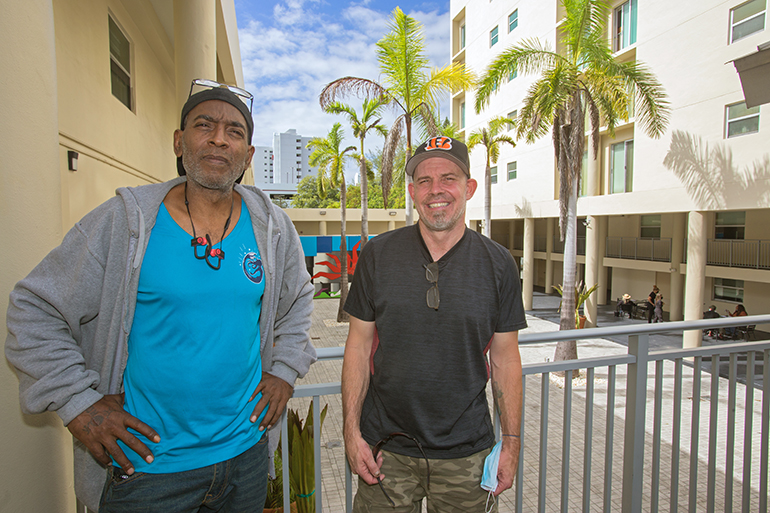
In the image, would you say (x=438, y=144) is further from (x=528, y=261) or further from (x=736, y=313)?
(x=528, y=261)

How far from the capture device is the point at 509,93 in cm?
2433

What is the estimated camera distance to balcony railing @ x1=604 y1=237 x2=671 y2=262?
20750 millimetres

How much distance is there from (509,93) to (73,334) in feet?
85.6

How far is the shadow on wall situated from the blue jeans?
15866mm

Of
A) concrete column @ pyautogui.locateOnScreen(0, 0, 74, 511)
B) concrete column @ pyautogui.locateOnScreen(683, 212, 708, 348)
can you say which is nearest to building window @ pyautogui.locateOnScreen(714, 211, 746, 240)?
concrete column @ pyautogui.locateOnScreen(683, 212, 708, 348)

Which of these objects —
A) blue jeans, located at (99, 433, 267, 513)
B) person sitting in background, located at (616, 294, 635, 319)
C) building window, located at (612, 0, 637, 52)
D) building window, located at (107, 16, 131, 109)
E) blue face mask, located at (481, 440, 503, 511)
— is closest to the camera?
blue jeans, located at (99, 433, 267, 513)

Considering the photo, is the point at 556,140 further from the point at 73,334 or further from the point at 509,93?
the point at 73,334

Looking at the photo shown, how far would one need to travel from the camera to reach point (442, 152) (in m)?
2.05

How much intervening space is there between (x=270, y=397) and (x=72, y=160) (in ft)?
15.9

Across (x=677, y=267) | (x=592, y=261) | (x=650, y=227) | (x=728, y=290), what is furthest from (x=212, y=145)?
(x=650, y=227)

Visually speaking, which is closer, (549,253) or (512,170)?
(512,170)

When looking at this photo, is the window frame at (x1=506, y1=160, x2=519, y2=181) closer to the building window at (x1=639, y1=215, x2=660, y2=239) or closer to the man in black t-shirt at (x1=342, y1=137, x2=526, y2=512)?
the building window at (x1=639, y1=215, x2=660, y2=239)

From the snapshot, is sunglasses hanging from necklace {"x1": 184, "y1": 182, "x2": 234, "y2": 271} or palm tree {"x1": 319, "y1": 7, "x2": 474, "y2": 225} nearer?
sunglasses hanging from necklace {"x1": 184, "y1": 182, "x2": 234, "y2": 271}

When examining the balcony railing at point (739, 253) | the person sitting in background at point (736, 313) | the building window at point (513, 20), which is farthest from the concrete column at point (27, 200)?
the building window at point (513, 20)
